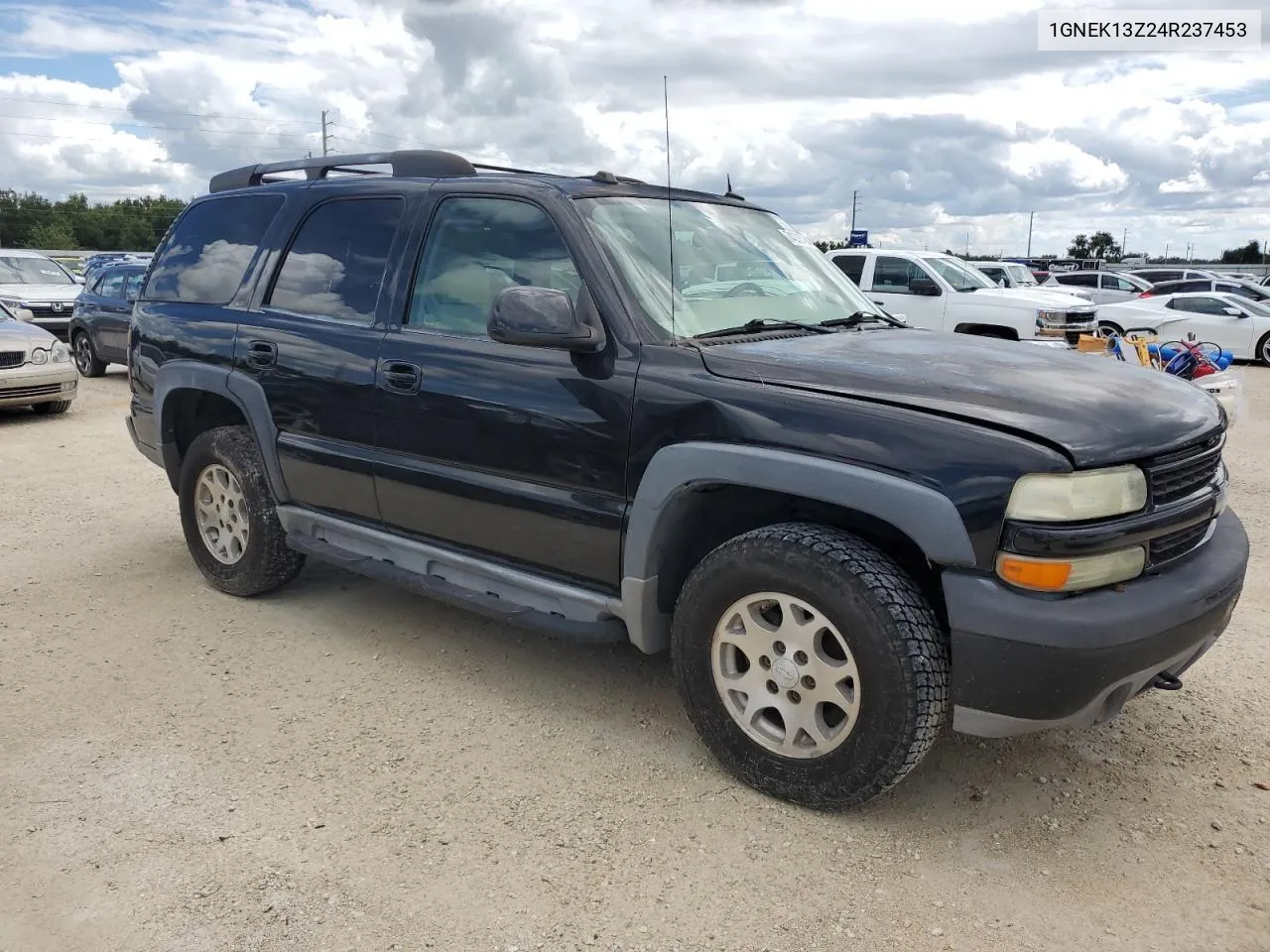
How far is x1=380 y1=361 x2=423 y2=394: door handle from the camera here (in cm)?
378

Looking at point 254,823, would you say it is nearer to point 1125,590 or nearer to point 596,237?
point 596,237

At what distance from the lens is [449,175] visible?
4.06m

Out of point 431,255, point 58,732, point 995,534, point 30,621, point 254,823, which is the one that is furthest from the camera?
point 30,621

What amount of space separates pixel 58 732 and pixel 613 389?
238 cm

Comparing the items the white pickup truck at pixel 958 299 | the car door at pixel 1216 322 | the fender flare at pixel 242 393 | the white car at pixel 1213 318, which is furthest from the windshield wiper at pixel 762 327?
the car door at pixel 1216 322

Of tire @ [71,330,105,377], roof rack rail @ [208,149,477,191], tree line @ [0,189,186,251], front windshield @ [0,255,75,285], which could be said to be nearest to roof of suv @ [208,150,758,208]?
roof rack rail @ [208,149,477,191]

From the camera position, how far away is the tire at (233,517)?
15.2 feet

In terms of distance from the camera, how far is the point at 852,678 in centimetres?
285

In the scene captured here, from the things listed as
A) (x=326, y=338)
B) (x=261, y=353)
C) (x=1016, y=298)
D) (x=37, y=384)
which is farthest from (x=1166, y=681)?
(x=37, y=384)

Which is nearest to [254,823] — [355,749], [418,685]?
[355,749]

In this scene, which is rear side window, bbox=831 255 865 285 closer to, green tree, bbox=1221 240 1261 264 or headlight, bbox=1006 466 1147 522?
headlight, bbox=1006 466 1147 522

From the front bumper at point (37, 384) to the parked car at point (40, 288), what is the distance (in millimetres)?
5828

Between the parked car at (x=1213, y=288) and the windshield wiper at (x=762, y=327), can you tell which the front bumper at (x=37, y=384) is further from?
the parked car at (x=1213, y=288)

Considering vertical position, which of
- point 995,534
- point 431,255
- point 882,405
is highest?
point 431,255
